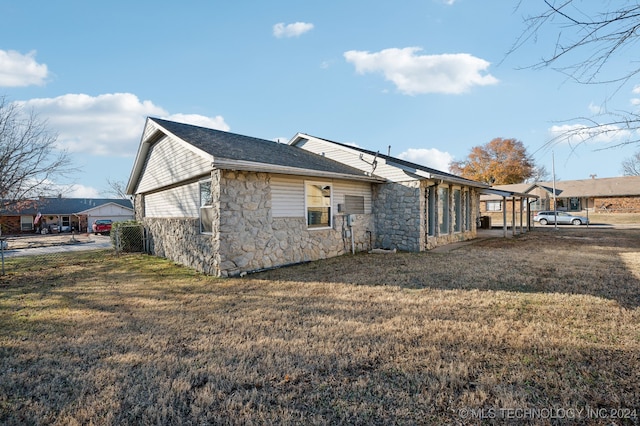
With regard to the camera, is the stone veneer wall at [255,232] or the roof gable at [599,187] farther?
the roof gable at [599,187]

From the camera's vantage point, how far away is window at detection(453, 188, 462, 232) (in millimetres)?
Result: 13027

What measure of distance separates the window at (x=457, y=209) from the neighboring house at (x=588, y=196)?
71.2 ft

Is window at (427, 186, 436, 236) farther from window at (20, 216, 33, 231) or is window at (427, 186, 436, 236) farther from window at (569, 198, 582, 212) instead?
window at (20, 216, 33, 231)

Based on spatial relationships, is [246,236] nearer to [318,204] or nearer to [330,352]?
[318,204]

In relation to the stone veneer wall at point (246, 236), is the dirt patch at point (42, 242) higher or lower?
lower

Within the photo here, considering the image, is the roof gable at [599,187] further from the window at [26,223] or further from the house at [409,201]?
the window at [26,223]

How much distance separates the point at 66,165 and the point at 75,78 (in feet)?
9.62

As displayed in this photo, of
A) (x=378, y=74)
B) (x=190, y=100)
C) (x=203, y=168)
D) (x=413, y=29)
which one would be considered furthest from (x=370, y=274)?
(x=190, y=100)

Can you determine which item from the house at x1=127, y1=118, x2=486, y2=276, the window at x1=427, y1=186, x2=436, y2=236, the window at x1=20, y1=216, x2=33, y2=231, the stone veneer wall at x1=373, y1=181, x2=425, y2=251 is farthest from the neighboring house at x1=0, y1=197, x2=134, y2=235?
the window at x1=427, y1=186, x2=436, y2=236

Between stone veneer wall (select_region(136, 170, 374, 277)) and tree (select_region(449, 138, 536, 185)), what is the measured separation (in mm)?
40098

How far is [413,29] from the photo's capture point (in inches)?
269

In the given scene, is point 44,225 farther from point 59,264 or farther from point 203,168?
Answer: point 203,168

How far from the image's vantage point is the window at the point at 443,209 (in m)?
11.7

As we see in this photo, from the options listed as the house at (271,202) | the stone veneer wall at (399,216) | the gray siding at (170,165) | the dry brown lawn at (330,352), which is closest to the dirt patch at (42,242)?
Answer: the house at (271,202)
